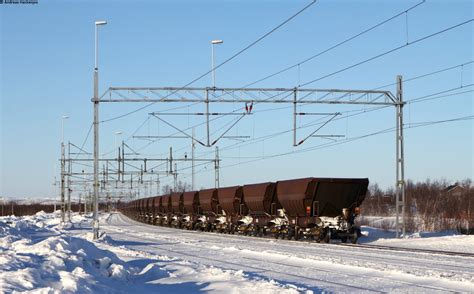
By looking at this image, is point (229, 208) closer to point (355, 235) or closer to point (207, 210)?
point (207, 210)

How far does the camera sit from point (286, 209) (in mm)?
35812

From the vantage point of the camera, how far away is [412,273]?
17.1 metres

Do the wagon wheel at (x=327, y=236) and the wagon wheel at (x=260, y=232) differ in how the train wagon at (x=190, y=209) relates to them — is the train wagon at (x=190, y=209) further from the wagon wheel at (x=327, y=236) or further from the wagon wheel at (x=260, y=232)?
the wagon wheel at (x=327, y=236)

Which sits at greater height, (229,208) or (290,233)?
(229,208)

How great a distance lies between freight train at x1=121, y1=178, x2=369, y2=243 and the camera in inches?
1276

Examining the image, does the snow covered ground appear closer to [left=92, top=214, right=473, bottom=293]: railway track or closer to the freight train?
[left=92, top=214, right=473, bottom=293]: railway track

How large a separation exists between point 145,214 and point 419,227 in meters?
39.9

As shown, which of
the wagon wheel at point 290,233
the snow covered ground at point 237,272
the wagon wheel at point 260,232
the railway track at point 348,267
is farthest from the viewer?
the wagon wheel at point 260,232

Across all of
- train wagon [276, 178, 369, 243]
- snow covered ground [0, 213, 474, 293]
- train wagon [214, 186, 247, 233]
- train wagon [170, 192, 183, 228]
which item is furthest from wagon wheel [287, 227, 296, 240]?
train wagon [170, 192, 183, 228]

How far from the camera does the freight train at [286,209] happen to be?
1276 inches

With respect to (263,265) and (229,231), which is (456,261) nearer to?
(263,265)

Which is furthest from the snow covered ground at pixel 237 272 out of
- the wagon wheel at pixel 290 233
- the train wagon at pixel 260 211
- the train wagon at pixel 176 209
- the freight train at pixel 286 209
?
the train wagon at pixel 176 209

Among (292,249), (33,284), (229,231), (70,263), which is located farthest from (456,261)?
(229,231)

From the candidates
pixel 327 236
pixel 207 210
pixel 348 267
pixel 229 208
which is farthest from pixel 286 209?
pixel 348 267
